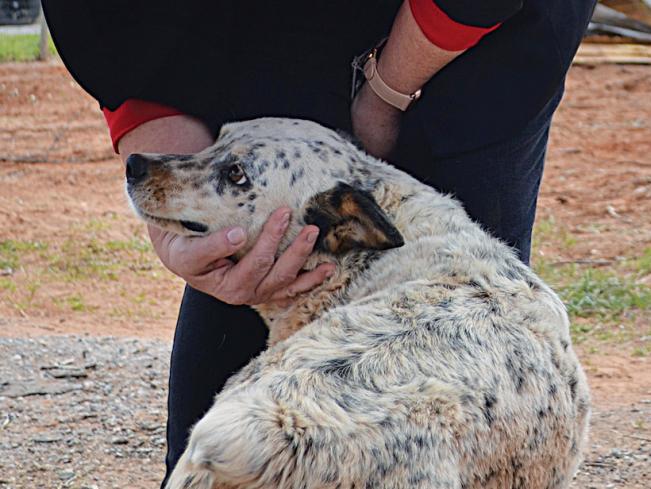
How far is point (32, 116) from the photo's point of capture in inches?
448

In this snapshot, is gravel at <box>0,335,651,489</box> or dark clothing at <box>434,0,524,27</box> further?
gravel at <box>0,335,651,489</box>

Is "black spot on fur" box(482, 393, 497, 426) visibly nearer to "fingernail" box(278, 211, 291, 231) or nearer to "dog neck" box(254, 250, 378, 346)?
"dog neck" box(254, 250, 378, 346)

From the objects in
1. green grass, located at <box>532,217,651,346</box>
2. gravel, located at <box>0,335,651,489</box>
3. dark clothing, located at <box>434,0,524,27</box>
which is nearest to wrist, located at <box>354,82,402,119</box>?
dark clothing, located at <box>434,0,524,27</box>

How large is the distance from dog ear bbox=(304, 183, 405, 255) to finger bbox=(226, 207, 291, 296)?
7 cm

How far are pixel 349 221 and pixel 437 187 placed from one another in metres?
0.37

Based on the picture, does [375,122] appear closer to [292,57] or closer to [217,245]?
[292,57]

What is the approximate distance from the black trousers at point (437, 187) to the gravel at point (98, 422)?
90 centimetres

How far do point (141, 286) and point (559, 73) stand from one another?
4472 mm

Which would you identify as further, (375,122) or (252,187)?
(375,122)

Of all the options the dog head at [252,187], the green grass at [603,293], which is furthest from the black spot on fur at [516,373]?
the green grass at [603,293]

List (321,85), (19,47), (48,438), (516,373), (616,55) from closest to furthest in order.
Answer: (516,373) → (321,85) → (48,438) → (616,55) → (19,47)

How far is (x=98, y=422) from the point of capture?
4762mm

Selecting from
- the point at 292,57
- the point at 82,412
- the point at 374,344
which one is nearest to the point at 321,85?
the point at 292,57

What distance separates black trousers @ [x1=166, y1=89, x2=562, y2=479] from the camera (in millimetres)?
3068
